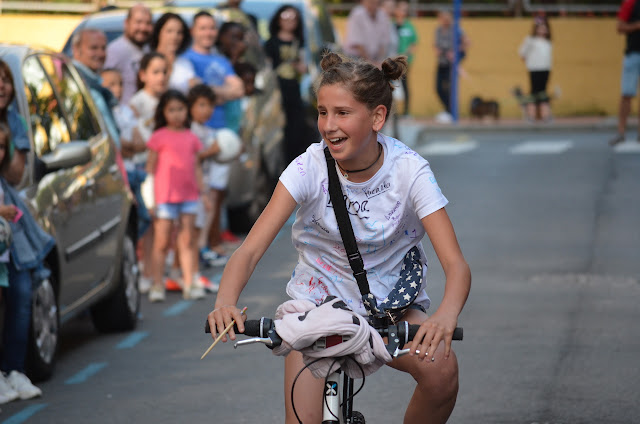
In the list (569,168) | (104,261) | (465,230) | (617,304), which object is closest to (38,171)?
(104,261)

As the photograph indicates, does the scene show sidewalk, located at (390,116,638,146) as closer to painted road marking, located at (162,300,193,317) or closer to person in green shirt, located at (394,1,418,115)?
→ person in green shirt, located at (394,1,418,115)

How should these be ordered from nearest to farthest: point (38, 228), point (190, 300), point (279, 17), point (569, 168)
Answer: point (38, 228)
point (190, 300)
point (279, 17)
point (569, 168)

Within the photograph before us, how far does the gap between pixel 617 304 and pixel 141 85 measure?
408 centimetres

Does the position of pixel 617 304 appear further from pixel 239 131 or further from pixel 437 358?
pixel 437 358

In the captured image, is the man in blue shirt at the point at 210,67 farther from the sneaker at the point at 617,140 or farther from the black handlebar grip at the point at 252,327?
the sneaker at the point at 617,140

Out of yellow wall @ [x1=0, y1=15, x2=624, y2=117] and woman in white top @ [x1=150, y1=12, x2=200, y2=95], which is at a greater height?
woman in white top @ [x1=150, y1=12, x2=200, y2=95]

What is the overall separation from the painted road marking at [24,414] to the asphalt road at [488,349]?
0.01m

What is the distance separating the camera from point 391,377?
24.9ft

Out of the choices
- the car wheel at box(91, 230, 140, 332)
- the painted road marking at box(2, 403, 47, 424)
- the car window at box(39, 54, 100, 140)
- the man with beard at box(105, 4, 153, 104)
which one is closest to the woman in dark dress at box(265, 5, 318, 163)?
the man with beard at box(105, 4, 153, 104)

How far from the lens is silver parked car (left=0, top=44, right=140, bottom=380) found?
7574 mm

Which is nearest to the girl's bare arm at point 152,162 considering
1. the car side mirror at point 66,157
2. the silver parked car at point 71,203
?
the silver parked car at point 71,203

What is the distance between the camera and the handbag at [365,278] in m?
4.39

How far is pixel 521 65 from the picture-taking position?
92.5 ft

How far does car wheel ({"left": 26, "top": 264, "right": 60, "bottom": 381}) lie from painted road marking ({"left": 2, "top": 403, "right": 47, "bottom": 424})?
388 mm
